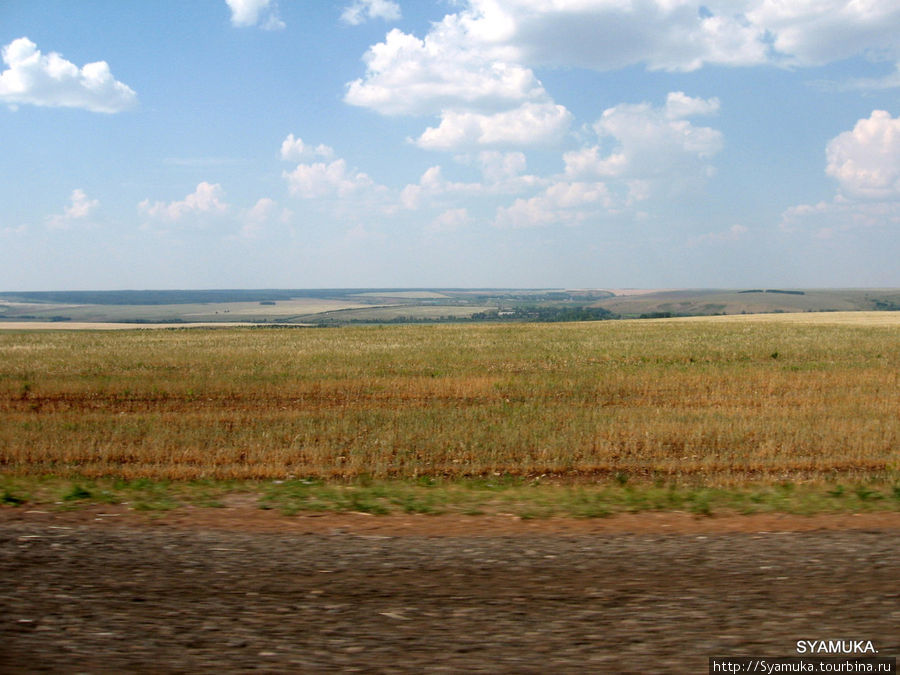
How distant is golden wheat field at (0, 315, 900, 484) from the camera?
12867 millimetres

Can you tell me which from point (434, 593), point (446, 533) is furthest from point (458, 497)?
point (434, 593)

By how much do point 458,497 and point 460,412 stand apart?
9674 millimetres

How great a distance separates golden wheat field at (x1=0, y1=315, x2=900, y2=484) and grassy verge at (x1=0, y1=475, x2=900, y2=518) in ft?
4.88

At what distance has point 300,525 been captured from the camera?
25.1ft

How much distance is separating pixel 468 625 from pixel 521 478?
712 cm

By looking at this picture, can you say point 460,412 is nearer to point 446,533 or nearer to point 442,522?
point 442,522

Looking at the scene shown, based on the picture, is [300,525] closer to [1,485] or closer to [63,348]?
[1,485]

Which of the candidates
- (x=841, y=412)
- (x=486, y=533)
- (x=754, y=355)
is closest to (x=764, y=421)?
(x=841, y=412)

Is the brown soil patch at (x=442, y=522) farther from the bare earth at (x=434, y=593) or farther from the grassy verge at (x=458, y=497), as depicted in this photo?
the grassy verge at (x=458, y=497)

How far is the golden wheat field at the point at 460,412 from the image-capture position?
12.9 m

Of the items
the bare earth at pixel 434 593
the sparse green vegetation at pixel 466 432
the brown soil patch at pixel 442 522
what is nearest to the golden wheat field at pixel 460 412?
the sparse green vegetation at pixel 466 432

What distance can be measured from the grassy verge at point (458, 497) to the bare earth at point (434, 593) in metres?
0.69

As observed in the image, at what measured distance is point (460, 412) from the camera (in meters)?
18.8

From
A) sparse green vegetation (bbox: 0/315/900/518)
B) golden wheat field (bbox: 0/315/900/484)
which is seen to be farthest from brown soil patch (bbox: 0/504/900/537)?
golden wheat field (bbox: 0/315/900/484)
